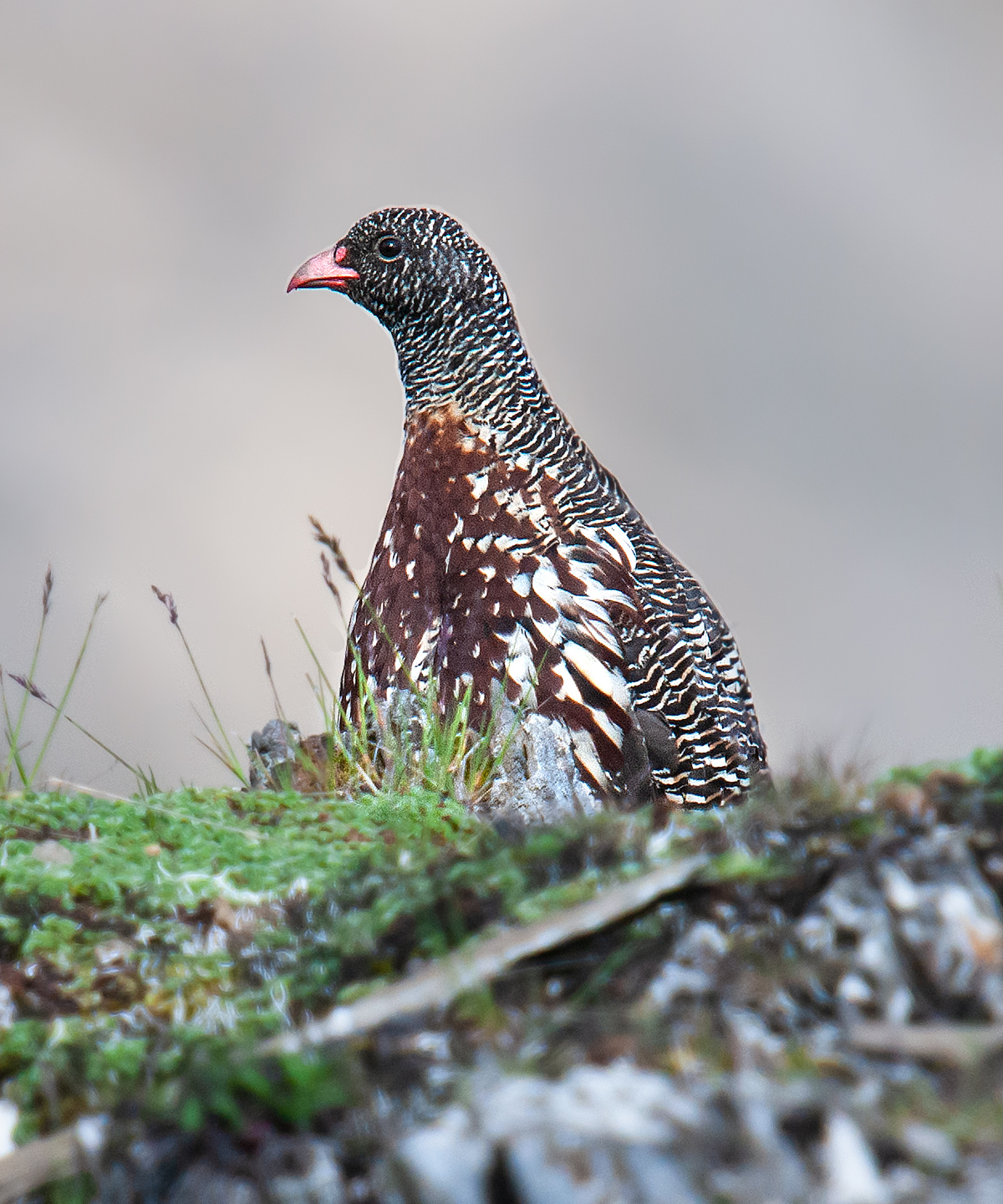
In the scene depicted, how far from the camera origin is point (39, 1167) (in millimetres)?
1625

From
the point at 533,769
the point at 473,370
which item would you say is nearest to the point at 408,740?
the point at 533,769

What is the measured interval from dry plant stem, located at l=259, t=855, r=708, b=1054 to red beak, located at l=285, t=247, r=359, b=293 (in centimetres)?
418

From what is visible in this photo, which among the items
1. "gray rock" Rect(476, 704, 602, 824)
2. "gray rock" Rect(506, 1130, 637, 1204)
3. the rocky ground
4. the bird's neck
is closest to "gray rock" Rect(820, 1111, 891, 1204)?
the rocky ground

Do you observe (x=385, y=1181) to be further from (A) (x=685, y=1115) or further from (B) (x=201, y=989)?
(B) (x=201, y=989)

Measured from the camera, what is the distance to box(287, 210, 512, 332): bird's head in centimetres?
523

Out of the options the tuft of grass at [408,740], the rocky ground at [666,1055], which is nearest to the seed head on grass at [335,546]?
the tuft of grass at [408,740]

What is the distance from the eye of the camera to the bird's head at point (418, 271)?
523 cm

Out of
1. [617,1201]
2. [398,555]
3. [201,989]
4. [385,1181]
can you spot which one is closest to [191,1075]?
[385,1181]

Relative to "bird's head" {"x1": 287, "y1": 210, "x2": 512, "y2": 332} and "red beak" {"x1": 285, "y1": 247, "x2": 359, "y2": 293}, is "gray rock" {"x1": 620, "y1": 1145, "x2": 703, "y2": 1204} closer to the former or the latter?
"bird's head" {"x1": 287, "y1": 210, "x2": 512, "y2": 332}

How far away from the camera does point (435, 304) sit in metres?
5.22

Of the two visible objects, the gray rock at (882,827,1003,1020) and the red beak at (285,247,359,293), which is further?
the red beak at (285,247,359,293)

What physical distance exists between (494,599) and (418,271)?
1.73m

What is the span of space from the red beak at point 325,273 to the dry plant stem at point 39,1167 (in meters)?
4.50

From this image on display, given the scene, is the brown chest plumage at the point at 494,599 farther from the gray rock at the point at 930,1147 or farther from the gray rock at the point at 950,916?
the gray rock at the point at 930,1147
